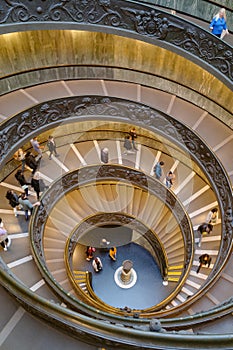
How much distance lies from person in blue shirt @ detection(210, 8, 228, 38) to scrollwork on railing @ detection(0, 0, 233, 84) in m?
0.72

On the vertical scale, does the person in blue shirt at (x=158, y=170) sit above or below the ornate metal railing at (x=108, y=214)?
above

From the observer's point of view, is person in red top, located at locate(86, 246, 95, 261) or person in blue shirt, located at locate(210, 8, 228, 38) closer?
person in blue shirt, located at locate(210, 8, 228, 38)

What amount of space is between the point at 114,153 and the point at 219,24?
6212 millimetres

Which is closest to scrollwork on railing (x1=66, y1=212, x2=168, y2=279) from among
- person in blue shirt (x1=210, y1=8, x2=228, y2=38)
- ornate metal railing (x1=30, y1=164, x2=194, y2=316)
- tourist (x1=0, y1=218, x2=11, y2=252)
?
ornate metal railing (x1=30, y1=164, x2=194, y2=316)

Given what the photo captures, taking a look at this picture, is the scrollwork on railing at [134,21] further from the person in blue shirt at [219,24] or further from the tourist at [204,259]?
the tourist at [204,259]

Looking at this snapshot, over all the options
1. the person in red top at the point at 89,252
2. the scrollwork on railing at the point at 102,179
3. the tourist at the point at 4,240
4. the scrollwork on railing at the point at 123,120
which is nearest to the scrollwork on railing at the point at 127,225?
the scrollwork on railing at the point at 102,179

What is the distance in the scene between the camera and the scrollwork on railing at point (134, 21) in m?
9.05

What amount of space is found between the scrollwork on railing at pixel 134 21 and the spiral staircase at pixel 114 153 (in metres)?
0.04

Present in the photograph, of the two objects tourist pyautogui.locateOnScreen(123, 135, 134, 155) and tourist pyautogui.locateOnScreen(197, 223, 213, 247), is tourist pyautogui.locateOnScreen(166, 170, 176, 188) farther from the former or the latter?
tourist pyautogui.locateOnScreen(123, 135, 134, 155)

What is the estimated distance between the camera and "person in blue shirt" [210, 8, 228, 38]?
933 centimetres

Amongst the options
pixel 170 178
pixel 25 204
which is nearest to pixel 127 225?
pixel 170 178

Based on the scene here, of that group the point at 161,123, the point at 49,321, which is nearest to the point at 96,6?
the point at 161,123

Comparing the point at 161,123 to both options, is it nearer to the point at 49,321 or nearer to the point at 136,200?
the point at 136,200

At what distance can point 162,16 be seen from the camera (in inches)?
365
